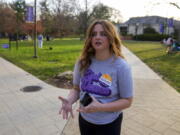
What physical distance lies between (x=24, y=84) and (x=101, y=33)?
16.1 ft

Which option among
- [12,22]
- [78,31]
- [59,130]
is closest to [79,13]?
[78,31]

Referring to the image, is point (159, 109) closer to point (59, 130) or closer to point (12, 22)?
point (59, 130)

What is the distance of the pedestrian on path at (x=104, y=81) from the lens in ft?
5.02

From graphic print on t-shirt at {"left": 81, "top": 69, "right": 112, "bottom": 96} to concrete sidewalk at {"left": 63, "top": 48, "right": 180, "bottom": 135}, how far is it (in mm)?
1730

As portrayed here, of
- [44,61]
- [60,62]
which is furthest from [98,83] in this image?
[44,61]

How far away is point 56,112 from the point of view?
385 cm

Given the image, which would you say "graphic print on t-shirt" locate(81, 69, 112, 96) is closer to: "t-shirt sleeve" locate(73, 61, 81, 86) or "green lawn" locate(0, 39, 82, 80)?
"t-shirt sleeve" locate(73, 61, 81, 86)

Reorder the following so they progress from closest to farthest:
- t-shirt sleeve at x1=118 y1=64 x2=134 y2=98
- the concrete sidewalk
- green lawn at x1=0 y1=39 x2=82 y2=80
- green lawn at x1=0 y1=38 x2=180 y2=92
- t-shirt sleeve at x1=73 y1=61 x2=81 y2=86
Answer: t-shirt sleeve at x1=118 y1=64 x2=134 y2=98 < t-shirt sleeve at x1=73 y1=61 x2=81 y2=86 < the concrete sidewalk < green lawn at x1=0 y1=38 x2=180 y2=92 < green lawn at x1=0 y1=39 x2=82 y2=80

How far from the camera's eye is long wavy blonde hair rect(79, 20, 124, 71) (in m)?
1.57

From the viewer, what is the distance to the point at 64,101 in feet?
5.81

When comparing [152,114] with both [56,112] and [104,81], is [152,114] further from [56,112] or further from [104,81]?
[104,81]

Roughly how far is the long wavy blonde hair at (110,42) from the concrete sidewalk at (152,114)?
1.76 m

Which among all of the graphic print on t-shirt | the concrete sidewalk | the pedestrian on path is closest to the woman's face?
the pedestrian on path

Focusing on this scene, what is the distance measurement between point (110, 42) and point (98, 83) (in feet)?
1.23
